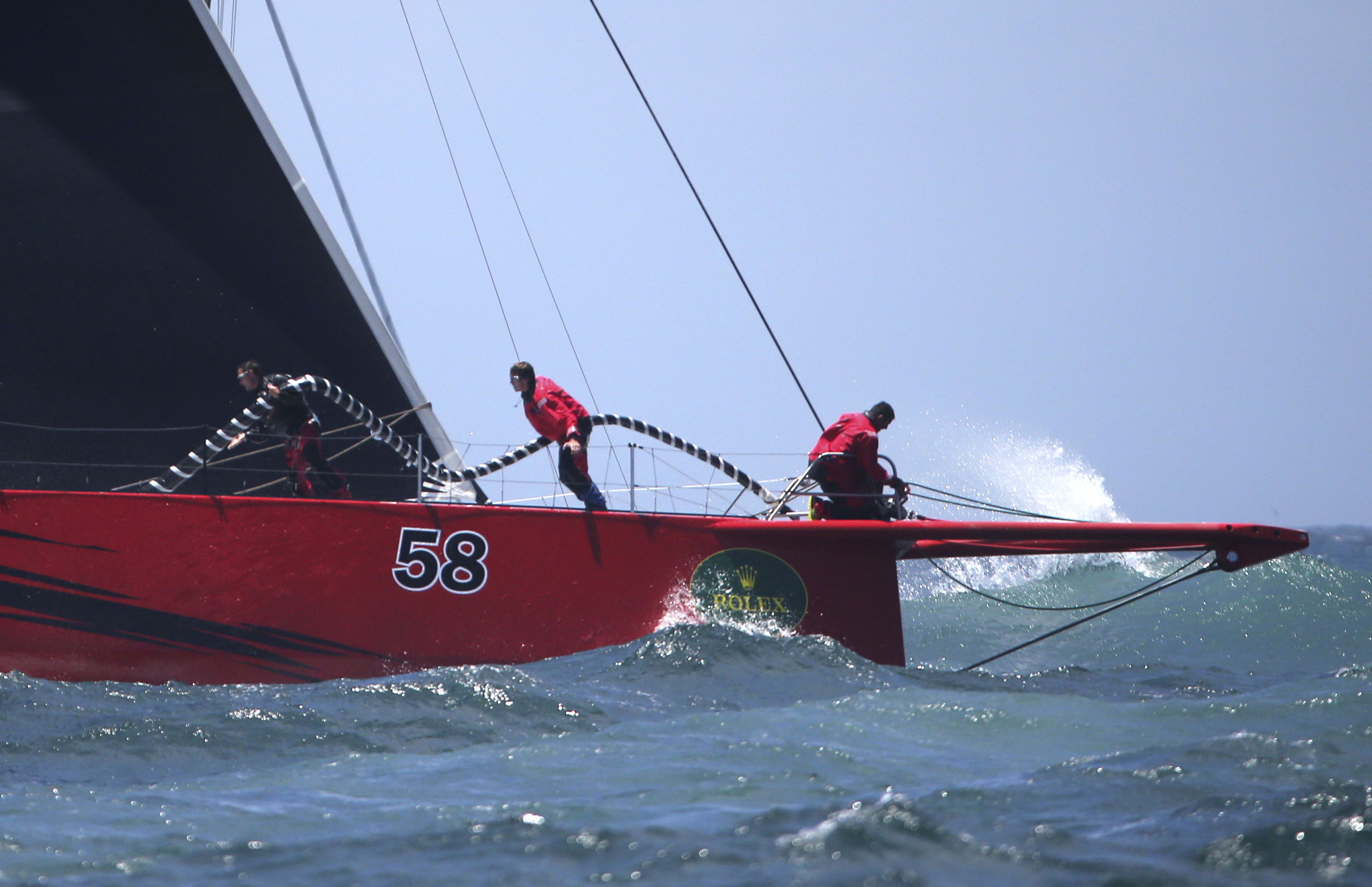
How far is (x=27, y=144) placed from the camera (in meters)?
6.63

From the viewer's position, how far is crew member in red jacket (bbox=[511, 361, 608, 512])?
256 inches

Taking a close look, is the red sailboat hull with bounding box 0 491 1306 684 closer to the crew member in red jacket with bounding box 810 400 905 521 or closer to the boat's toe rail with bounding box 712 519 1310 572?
the boat's toe rail with bounding box 712 519 1310 572

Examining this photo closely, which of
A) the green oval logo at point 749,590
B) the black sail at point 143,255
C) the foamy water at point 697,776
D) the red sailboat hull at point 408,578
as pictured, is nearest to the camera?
the foamy water at point 697,776

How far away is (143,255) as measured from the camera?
685 cm

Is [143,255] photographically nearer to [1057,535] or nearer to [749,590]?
[749,590]

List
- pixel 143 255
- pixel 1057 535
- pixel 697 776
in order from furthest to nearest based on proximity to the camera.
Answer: pixel 143 255 < pixel 1057 535 < pixel 697 776

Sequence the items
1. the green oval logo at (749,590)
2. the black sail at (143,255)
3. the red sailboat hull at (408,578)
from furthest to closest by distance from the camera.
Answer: the black sail at (143,255)
the green oval logo at (749,590)
the red sailboat hull at (408,578)

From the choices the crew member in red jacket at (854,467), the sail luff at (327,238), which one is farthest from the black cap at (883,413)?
the sail luff at (327,238)

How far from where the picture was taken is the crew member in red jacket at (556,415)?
650 cm

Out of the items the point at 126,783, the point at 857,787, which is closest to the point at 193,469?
the point at 126,783

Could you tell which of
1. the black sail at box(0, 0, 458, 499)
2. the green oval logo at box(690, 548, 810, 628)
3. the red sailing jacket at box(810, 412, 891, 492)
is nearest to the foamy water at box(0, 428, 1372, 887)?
the green oval logo at box(690, 548, 810, 628)

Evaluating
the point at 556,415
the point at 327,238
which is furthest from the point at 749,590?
the point at 327,238

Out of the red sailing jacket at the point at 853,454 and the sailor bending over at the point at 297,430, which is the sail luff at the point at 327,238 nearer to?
the sailor bending over at the point at 297,430

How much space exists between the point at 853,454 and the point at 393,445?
274cm
